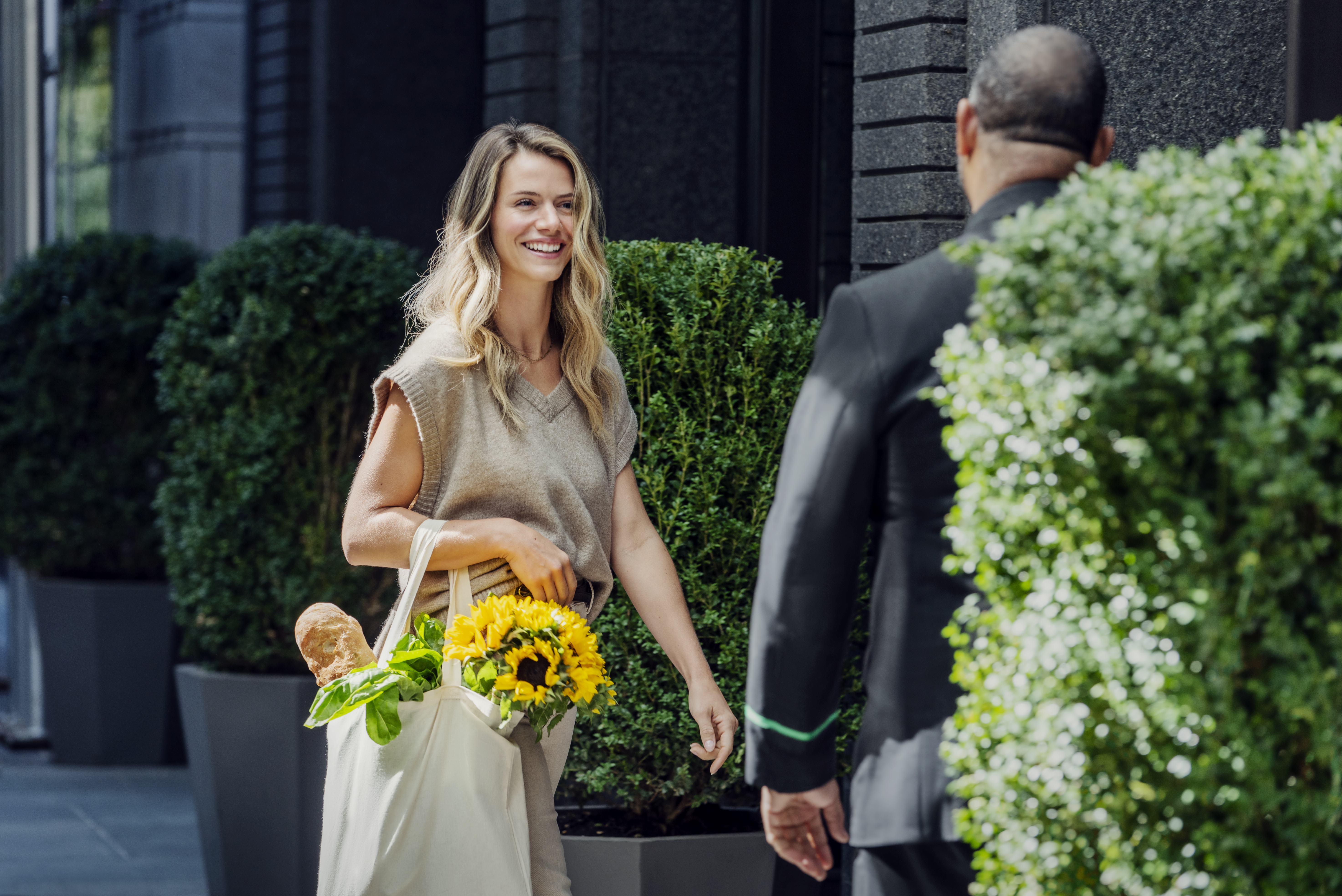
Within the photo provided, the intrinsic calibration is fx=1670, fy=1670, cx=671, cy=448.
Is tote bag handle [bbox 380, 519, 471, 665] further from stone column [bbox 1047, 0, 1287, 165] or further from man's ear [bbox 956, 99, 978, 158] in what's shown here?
stone column [bbox 1047, 0, 1287, 165]

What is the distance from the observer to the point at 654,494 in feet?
14.1

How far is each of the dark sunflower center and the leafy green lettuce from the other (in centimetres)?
16

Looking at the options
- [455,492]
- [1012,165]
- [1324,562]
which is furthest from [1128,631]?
[455,492]

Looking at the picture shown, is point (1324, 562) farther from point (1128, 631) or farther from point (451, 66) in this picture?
point (451, 66)

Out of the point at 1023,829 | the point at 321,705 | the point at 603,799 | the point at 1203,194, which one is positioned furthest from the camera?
the point at 603,799

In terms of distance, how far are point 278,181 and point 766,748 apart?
824 cm

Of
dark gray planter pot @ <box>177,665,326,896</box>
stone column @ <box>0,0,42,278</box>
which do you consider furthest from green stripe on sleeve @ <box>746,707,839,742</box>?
stone column @ <box>0,0,42,278</box>

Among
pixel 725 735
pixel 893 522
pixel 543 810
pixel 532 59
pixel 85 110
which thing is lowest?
pixel 543 810

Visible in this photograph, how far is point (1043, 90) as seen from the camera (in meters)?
2.48

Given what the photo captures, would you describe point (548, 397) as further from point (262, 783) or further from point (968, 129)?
point (262, 783)

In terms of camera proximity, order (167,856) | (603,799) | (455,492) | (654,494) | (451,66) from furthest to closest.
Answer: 1. (451,66)
2. (167,856)
3. (603,799)
4. (654,494)
5. (455,492)

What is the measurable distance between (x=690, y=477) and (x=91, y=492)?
476 centimetres

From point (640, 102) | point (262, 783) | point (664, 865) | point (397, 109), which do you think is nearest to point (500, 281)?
point (664, 865)

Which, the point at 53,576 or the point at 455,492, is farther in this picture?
the point at 53,576
